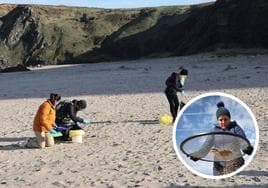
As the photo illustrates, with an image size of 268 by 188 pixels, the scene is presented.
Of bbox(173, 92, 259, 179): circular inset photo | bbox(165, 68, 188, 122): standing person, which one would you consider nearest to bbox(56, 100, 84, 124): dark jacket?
bbox(165, 68, 188, 122): standing person

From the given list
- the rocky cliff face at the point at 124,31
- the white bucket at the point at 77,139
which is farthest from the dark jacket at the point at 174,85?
the rocky cliff face at the point at 124,31

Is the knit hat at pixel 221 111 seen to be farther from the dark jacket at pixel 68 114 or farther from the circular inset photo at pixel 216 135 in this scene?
the dark jacket at pixel 68 114

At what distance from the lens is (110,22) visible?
11712 centimetres

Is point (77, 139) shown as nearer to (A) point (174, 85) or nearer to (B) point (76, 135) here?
(B) point (76, 135)

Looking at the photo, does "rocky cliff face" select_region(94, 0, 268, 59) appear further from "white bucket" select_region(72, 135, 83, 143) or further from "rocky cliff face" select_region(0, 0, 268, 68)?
"white bucket" select_region(72, 135, 83, 143)

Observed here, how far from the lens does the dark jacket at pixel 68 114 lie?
458 inches

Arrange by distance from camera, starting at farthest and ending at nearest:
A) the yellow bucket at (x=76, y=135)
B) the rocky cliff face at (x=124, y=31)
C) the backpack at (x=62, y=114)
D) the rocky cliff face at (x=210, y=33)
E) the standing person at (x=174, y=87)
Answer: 1. the rocky cliff face at (x=124, y=31)
2. the rocky cliff face at (x=210, y=33)
3. the standing person at (x=174, y=87)
4. the backpack at (x=62, y=114)
5. the yellow bucket at (x=76, y=135)

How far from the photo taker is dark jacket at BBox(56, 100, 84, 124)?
11.6m

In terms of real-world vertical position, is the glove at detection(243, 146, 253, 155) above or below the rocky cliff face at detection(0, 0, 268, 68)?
below

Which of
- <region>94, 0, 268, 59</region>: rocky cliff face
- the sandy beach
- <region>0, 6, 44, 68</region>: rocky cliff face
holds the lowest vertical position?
the sandy beach

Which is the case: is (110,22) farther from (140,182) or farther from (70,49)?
(140,182)

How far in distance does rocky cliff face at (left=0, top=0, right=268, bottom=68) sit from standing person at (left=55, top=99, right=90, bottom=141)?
51.8 metres

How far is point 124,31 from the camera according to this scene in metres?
101

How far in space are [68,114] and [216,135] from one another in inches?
355
